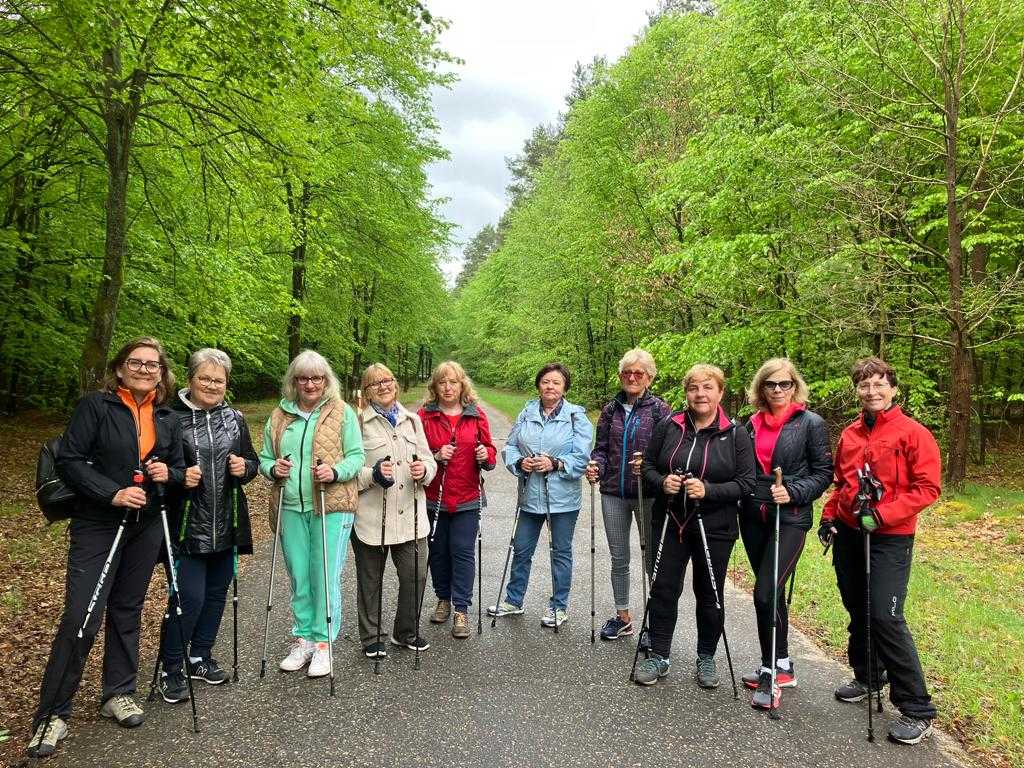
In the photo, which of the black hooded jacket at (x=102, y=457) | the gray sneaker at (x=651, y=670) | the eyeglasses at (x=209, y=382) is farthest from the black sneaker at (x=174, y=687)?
the gray sneaker at (x=651, y=670)

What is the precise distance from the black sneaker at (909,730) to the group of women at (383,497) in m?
0.65

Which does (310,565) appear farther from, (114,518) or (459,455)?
(459,455)

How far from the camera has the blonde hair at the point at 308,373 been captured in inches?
163

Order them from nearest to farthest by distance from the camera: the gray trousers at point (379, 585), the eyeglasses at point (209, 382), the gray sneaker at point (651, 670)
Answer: the eyeglasses at point (209, 382)
the gray sneaker at point (651, 670)
the gray trousers at point (379, 585)

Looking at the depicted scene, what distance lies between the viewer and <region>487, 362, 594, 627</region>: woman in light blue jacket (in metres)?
5.00

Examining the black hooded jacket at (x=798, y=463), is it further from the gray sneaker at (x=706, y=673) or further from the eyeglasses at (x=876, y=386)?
the gray sneaker at (x=706, y=673)

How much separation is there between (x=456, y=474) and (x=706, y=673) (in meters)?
2.30

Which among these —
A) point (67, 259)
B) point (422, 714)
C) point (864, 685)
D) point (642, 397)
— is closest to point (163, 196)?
point (67, 259)

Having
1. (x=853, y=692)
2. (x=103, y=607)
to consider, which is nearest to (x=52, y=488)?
(x=103, y=607)

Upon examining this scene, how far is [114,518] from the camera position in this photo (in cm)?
340

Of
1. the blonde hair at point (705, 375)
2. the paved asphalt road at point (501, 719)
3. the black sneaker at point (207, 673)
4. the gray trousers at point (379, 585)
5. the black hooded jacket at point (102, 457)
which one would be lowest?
the paved asphalt road at point (501, 719)

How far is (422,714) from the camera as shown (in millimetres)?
3605

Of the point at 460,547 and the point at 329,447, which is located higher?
the point at 329,447

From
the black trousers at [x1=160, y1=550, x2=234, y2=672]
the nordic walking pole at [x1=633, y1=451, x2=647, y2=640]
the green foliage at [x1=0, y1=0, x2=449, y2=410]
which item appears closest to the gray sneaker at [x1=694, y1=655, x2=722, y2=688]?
the nordic walking pole at [x1=633, y1=451, x2=647, y2=640]
